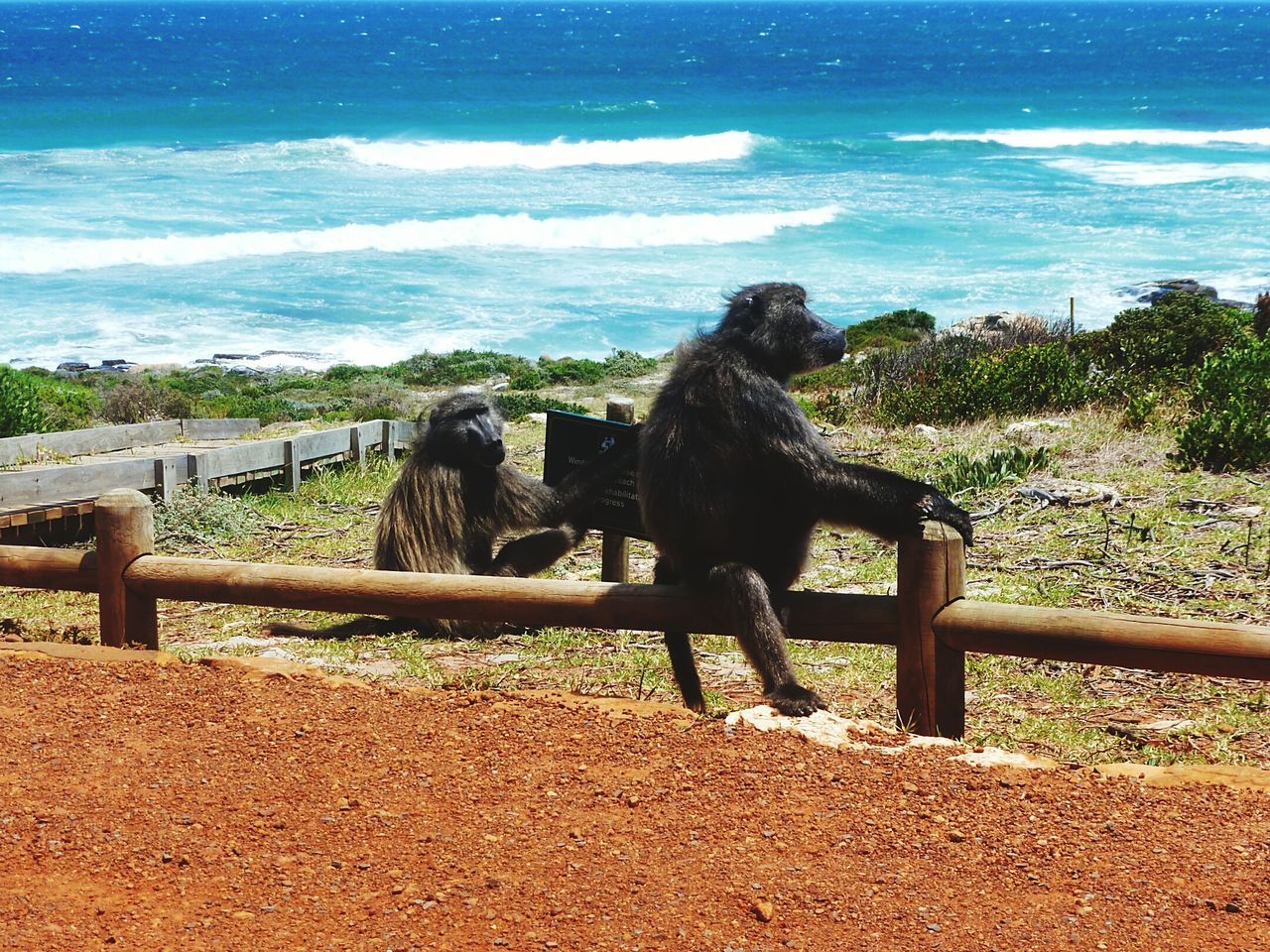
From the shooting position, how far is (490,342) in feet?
97.8

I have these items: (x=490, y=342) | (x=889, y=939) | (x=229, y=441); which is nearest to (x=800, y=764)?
(x=889, y=939)

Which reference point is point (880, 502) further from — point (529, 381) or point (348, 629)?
point (529, 381)

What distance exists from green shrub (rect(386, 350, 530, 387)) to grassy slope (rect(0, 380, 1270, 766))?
38.9 feet

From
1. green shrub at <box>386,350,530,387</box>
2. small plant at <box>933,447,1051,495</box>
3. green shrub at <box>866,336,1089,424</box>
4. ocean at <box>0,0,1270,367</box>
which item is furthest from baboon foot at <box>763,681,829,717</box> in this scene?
green shrub at <box>386,350,530,387</box>

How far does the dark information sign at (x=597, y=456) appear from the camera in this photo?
22.1 ft

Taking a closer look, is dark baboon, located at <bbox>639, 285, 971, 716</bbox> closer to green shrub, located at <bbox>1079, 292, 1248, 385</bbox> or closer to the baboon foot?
the baboon foot

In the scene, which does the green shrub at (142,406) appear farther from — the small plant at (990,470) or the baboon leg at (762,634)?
the baboon leg at (762,634)

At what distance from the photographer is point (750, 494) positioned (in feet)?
17.4

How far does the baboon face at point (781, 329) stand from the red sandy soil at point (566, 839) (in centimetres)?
164

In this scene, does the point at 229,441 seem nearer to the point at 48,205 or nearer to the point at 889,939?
the point at 889,939

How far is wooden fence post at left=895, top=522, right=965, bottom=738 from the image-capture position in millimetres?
4738

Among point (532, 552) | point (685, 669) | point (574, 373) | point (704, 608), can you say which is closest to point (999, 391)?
point (532, 552)

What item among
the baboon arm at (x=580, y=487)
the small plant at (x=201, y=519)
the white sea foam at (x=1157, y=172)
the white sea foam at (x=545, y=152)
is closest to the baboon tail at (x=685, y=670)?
the baboon arm at (x=580, y=487)

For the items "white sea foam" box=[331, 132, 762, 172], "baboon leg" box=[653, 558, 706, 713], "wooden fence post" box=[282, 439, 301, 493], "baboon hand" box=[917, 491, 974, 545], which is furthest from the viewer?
"white sea foam" box=[331, 132, 762, 172]
